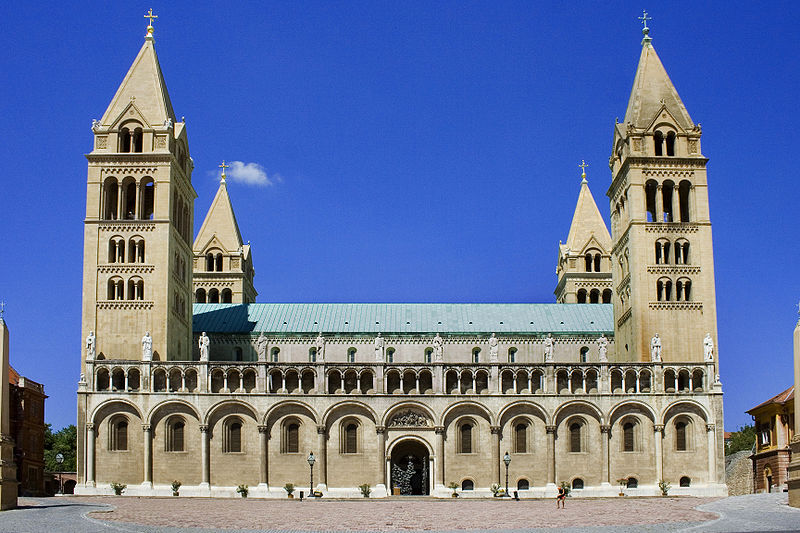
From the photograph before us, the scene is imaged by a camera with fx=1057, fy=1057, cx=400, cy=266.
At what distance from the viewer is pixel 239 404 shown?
3113 inches

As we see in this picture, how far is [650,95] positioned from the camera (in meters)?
87.2

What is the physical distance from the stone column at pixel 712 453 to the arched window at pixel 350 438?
2640 centimetres

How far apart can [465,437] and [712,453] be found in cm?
1840

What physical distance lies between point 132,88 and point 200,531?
5126 centimetres

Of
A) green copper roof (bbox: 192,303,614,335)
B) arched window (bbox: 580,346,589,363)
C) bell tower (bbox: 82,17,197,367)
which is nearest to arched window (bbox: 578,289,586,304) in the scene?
green copper roof (bbox: 192,303,614,335)

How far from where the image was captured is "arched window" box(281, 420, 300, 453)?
79.2 metres

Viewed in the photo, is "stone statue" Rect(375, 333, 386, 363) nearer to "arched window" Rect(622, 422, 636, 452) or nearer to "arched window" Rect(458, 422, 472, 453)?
"arched window" Rect(458, 422, 472, 453)

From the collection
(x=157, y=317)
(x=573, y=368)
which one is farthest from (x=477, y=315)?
(x=157, y=317)

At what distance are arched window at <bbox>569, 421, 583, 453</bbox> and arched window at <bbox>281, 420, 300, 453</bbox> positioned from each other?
67.6ft

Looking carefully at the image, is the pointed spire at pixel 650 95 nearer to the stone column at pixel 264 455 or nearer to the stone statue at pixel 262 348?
the stone statue at pixel 262 348

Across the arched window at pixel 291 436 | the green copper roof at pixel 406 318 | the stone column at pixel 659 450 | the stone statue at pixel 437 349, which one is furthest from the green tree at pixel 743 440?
the arched window at pixel 291 436

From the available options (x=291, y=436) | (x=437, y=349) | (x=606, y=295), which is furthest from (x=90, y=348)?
(x=606, y=295)

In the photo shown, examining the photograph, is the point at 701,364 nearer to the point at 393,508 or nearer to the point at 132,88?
the point at 393,508

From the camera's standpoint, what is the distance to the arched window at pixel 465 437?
262ft
